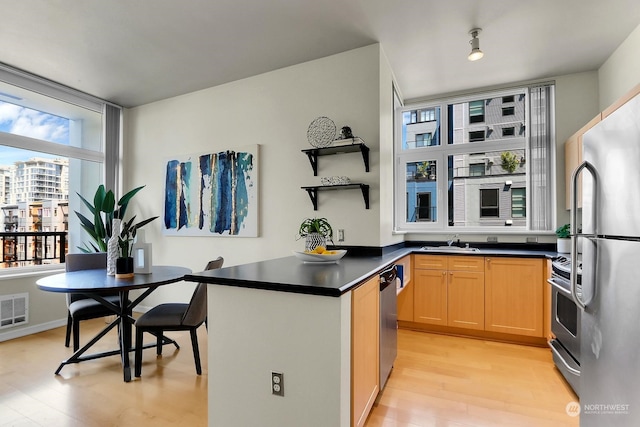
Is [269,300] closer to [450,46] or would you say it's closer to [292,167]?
[292,167]

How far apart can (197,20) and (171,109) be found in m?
1.82

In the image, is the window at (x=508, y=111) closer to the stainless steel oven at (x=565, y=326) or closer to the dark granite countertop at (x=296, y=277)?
the stainless steel oven at (x=565, y=326)

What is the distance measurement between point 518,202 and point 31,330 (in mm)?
5734

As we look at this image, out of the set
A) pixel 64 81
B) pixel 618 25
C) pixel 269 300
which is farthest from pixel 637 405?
pixel 64 81

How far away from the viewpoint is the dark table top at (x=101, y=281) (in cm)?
217

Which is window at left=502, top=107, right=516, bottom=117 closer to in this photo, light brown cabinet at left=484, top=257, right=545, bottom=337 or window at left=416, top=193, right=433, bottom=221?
window at left=416, top=193, right=433, bottom=221

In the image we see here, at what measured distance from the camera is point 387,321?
7.07ft

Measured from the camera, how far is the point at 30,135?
360cm

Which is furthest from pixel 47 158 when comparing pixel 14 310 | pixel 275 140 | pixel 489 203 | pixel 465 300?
pixel 489 203

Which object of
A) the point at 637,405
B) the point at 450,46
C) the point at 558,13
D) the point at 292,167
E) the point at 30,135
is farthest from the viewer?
the point at 30,135

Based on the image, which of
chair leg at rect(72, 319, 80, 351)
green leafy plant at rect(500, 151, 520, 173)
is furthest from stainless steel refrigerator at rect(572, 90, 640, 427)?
chair leg at rect(72, 319, 80, 351)

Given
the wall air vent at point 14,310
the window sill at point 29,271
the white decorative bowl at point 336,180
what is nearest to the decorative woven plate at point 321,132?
the white decorative bowl at point 336,180

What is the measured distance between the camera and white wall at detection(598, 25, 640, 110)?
8.80 feet

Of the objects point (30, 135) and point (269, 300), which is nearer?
point (269, 300)
